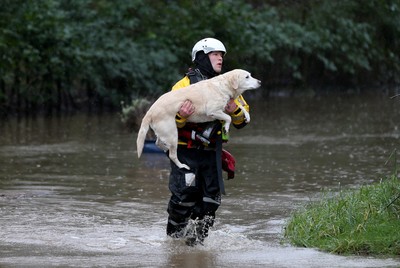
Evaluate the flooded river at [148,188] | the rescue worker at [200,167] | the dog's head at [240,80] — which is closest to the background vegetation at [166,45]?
the flooded river at [148,188]

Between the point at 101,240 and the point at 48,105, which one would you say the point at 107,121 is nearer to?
the point at 48,105

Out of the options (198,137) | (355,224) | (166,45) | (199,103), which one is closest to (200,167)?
(198,137)

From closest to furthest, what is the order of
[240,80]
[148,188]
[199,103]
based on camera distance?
[199,103]
[240,80]
[148,188]

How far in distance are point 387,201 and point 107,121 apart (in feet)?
55.8

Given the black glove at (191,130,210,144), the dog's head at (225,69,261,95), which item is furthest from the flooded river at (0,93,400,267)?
the dog's head at (225,69,261,95)

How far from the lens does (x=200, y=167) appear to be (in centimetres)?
924

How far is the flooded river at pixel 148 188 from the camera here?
867 centimetres

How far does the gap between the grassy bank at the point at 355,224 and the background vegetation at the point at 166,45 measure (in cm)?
1824

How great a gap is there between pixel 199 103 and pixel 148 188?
14.9 ft

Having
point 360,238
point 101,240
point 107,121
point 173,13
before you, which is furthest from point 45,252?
point 173,13

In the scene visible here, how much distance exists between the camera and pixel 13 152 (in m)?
18.2

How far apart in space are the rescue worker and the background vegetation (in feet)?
59.8

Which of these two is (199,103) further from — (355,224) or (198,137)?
(355,224)

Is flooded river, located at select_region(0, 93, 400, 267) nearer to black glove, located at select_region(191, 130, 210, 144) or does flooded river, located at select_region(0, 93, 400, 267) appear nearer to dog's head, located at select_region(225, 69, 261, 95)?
black glove, located at select_region(191, 130, 210, 144)
